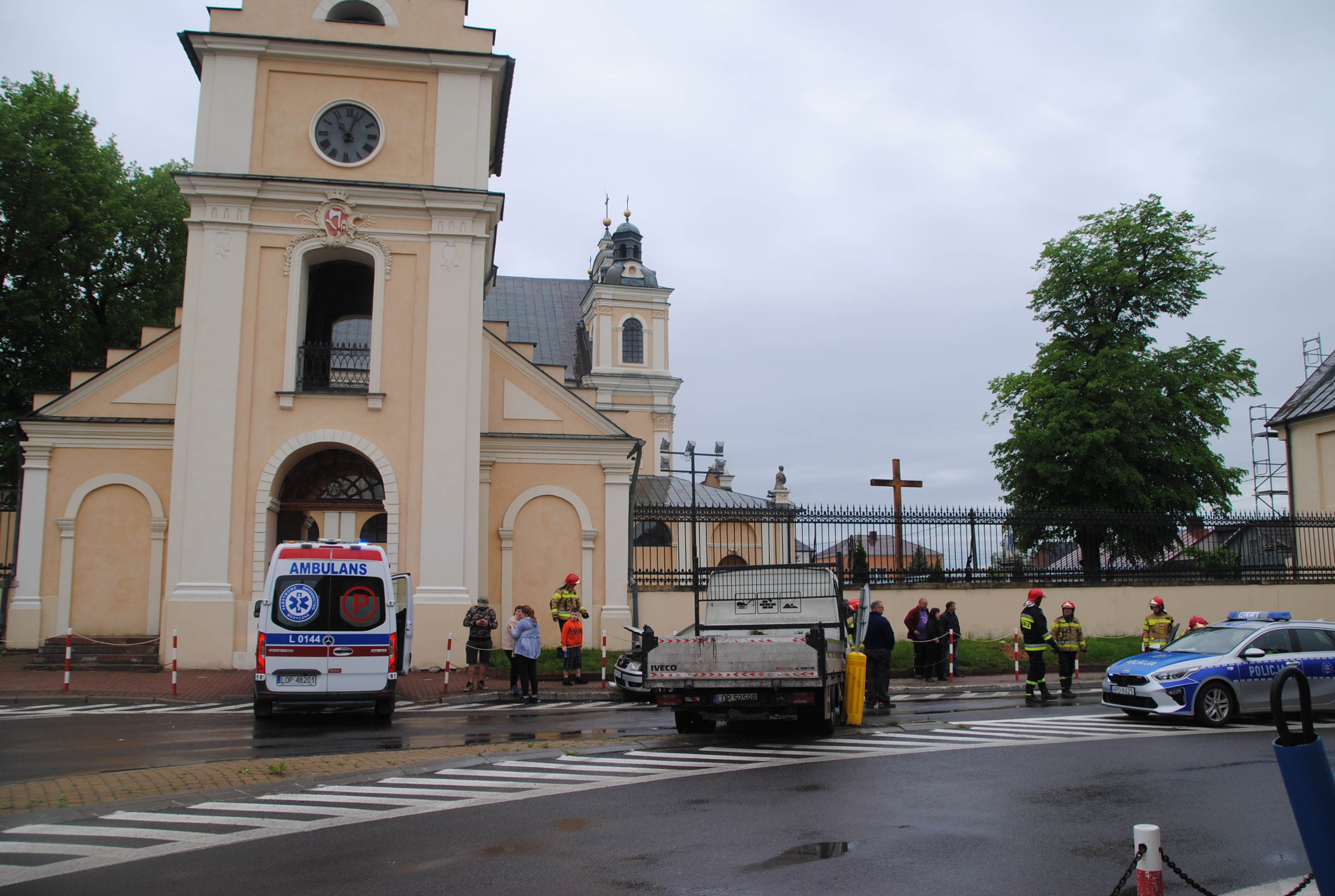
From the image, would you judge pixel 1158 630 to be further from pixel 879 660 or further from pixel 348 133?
pixel 348 133

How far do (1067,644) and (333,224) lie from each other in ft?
57.6

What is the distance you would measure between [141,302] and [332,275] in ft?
43.8

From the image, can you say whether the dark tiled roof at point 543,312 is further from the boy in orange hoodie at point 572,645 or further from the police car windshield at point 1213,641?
the police car windshield at point 1213,641

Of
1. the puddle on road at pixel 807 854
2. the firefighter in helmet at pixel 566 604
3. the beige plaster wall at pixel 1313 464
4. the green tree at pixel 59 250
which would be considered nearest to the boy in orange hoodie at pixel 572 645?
the firefighter in helmet at pixel 566 604

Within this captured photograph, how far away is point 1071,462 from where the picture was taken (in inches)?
1298

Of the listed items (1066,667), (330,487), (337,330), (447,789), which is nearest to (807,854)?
(447,789)

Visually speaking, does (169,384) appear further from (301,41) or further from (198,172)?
(301,41)

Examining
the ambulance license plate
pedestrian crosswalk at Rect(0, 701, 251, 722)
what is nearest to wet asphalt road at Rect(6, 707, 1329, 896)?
the ambulance license plate

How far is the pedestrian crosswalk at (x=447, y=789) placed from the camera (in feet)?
21.7

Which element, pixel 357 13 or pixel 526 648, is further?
pixel 357 13

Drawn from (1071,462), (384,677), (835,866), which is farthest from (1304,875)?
(1071,462)

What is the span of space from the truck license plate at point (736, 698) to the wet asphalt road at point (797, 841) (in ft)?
5.72

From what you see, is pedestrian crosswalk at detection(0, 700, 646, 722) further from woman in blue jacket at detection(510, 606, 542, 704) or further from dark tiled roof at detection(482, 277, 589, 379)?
dark tiled roof at detection(482, 277, 589, 379)

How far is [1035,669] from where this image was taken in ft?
51.8
